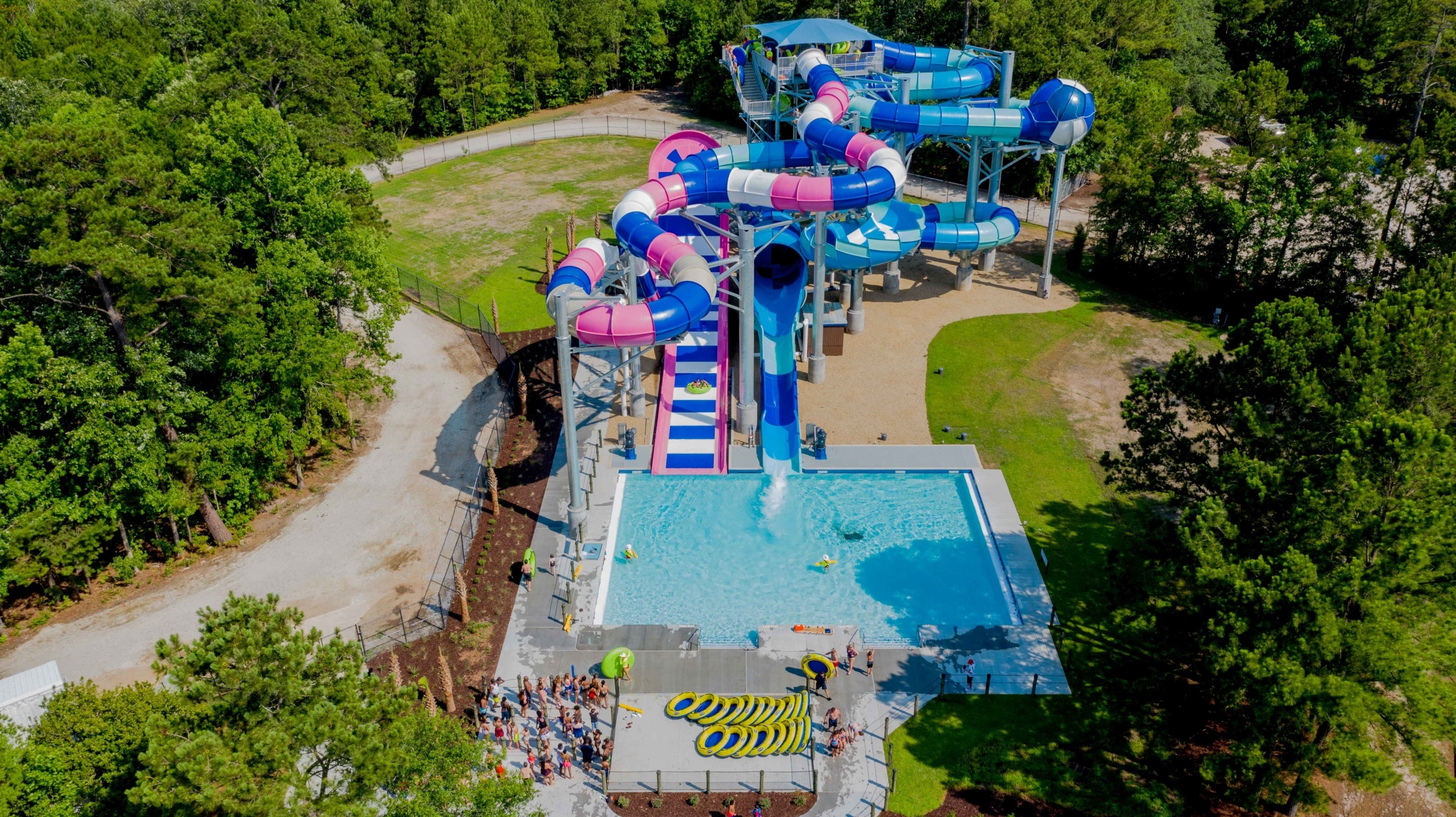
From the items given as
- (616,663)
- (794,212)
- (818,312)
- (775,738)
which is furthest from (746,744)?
(794,212)

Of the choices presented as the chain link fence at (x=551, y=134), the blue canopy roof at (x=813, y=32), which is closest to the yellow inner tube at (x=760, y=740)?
the blue canopy roof at (x=813, y=32)

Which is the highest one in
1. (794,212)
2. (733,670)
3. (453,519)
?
(794,212)

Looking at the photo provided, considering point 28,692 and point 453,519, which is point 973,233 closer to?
point 453,519

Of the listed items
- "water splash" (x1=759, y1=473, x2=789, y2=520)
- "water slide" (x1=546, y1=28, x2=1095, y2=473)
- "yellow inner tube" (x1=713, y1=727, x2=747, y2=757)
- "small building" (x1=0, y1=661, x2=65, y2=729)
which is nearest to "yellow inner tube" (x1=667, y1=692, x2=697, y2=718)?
"yellow inner tube" (x1=713, y1=727, x2=747, y2=757)

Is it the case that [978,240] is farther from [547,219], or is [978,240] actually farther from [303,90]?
[303,90]

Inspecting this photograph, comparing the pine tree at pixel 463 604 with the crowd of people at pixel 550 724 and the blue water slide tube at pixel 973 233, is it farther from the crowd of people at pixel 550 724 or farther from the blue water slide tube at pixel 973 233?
the blue water slide tube at pixel 973 233

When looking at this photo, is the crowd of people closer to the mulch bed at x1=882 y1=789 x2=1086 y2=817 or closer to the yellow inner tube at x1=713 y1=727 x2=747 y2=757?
the yellow inner tube at x1=713 y1=727 x2=747 y2=757
